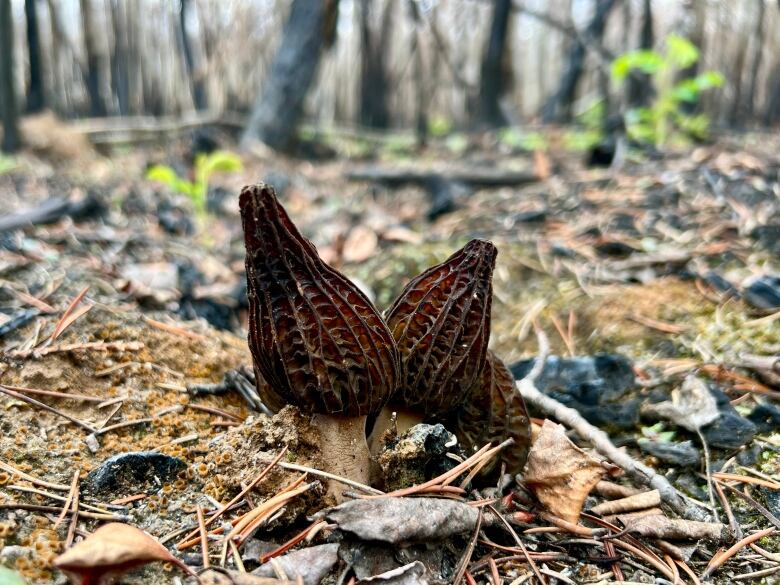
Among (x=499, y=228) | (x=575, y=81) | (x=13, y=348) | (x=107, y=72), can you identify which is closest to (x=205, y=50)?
(x=107, y=72)

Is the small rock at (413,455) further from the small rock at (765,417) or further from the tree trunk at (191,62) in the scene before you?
the tree trunk at (191,62)

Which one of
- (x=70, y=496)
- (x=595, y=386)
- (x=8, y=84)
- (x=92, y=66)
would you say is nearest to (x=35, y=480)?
(x=70, y=496)

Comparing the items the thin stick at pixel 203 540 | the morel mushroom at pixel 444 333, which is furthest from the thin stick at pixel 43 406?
the morel mushroom at pixel 444 333

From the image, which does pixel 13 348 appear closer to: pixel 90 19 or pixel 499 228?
pixel 499 228

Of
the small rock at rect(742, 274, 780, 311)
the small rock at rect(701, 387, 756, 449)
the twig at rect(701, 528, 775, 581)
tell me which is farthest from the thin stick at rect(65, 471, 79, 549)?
the small rock at rect(742, 274, 780, 311)

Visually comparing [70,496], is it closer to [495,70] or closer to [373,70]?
[495,70]

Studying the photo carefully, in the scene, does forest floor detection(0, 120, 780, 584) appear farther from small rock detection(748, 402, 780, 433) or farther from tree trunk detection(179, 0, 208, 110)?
tree trunk detection(179, 0, 208, 110)
